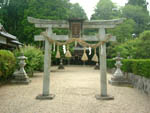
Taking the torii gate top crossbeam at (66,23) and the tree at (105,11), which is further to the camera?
the tree at (105,11)

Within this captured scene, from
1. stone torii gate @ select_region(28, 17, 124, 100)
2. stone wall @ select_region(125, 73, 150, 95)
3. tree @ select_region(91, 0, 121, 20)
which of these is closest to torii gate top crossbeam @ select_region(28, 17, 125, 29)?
stone torii gate @ select_region(28, 17, 124, 100)

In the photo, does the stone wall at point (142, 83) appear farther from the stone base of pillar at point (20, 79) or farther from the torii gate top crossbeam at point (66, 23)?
the stone base of pillar at point (20, 79)

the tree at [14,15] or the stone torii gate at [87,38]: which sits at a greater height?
the tree at [14,15]

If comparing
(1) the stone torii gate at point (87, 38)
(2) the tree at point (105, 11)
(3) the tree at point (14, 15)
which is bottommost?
(1) the stone torii gate at point (87, 38)

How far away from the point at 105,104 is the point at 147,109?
4.05 ft

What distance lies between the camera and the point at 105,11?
103 feet

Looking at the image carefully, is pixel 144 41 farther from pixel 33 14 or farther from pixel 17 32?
pixel 17 32

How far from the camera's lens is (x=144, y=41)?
13.1 metres

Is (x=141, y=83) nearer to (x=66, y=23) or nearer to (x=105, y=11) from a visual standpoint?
(x=66, y=23)

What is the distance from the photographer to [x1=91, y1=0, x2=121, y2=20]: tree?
31053mm

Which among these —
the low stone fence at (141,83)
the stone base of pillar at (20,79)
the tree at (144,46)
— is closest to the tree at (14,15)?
the stone base of pillar at (20,79)

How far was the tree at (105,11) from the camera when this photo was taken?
31053 millimetres

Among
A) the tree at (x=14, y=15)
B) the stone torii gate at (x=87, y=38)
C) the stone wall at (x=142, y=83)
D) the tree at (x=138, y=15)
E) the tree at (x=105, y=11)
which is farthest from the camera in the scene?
the tree at (x=105, y=11)

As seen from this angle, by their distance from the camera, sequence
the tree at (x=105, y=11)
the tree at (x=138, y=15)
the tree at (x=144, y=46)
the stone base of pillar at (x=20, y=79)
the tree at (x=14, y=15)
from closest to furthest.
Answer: the stone base of pillar at (x=20, y=79) < the tree at (x=144, y=46) < the tree at (x=14, y=15) < the tree at (x=138, y=15) < the tree at (x=105, y=11)
